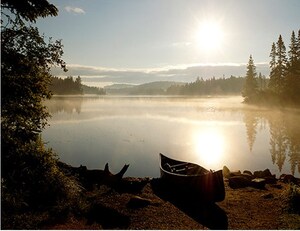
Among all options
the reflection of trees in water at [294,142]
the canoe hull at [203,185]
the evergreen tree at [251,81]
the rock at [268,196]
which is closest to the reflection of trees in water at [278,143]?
the reflection of trees in water at [294,142]

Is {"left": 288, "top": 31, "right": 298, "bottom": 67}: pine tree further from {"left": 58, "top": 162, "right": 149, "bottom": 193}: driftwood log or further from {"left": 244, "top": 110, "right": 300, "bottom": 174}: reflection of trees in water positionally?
{"left": 58, "top": 162, "right": 149, "bottom": 193}: driftwood log

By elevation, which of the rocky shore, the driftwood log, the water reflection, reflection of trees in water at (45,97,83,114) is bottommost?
the water reflection

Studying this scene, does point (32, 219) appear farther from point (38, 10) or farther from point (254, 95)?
point (254, 95)

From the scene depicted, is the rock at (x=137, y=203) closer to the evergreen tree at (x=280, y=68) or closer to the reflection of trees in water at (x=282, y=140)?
the reflection of trees in water at (x=282, y=140)

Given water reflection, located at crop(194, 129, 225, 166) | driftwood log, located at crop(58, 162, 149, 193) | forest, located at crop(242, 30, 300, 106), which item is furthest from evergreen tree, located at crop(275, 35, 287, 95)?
driftwood log, located at crop(58, 162, 149, 193)

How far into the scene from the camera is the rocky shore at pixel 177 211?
12750 mm

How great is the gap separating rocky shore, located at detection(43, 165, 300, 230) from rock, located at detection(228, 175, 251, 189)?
1.69 feet

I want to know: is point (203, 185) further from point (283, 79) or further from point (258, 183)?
point (283, 79)

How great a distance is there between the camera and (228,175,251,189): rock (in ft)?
62.5

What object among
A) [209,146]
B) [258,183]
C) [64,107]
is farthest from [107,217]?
[64,107]

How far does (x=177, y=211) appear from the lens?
14688 millimetres

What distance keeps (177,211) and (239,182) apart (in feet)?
20.4

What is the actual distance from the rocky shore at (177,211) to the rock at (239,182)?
51cm

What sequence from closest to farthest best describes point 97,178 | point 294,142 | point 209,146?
point 97,178 → point 209,146 → point 294,142
